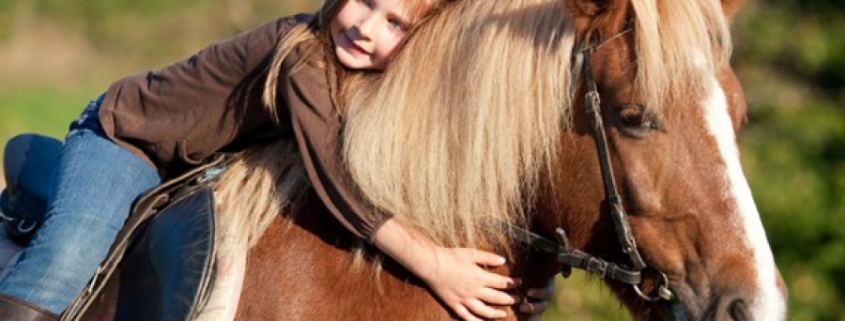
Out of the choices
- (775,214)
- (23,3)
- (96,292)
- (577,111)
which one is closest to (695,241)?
(577,111)

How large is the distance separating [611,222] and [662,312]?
24 centimetres

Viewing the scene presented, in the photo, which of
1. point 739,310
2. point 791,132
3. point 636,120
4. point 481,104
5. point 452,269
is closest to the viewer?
point 739,310

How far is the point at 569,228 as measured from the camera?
288cm

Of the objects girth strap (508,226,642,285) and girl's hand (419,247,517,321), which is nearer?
girth strap (508,226,642,285)

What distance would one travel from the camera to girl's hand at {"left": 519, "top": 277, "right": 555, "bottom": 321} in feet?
10.1

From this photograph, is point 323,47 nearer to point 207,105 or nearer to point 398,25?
point 398,25

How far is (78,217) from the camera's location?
3008mm

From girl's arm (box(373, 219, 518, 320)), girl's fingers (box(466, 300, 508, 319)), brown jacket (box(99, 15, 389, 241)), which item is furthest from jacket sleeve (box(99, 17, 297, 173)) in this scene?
girl's fingers (box(466, 300, 508, 319))

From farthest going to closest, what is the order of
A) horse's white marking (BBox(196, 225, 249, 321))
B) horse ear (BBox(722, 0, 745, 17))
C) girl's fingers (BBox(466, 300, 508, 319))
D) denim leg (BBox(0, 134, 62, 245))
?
denim leg (BBox(0, 134, 62, 245)), horse ear (BBox(722, 0, 745, 17)), girl's fingers (BBox(466, 300, 508, 319)), horse's white marking (BBox(196, 225, 249, 321))

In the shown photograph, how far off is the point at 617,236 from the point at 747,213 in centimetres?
28

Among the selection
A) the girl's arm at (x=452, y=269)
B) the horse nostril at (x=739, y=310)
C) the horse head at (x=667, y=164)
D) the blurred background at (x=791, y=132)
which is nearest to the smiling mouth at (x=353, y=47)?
the girl's arm at (x=452, y=269)

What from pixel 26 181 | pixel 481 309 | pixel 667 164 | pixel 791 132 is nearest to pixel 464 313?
pixel 481 309

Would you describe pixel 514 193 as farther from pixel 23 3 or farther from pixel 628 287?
pixel 23 3

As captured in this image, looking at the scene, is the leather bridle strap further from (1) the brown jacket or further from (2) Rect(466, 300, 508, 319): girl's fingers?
(1) the brown jacket
